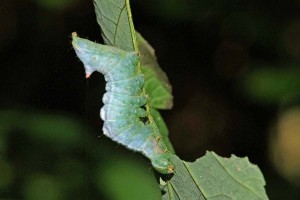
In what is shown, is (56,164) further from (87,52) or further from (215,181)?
(87,52)

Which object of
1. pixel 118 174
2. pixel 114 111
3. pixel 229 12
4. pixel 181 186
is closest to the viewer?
pixel 114 111

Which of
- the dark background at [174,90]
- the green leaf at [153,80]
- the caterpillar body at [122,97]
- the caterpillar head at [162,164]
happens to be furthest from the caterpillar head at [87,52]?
the dark background at [174,90]

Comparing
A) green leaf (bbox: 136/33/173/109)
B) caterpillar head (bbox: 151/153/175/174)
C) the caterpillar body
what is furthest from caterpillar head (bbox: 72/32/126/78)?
green leaf (bbox: 136/33/173/109)

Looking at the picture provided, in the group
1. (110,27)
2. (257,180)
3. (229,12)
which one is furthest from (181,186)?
(229,12)

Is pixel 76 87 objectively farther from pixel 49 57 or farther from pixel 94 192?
pixel 94 192

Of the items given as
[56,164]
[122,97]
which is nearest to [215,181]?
[122,97]

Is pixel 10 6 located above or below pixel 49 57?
above
